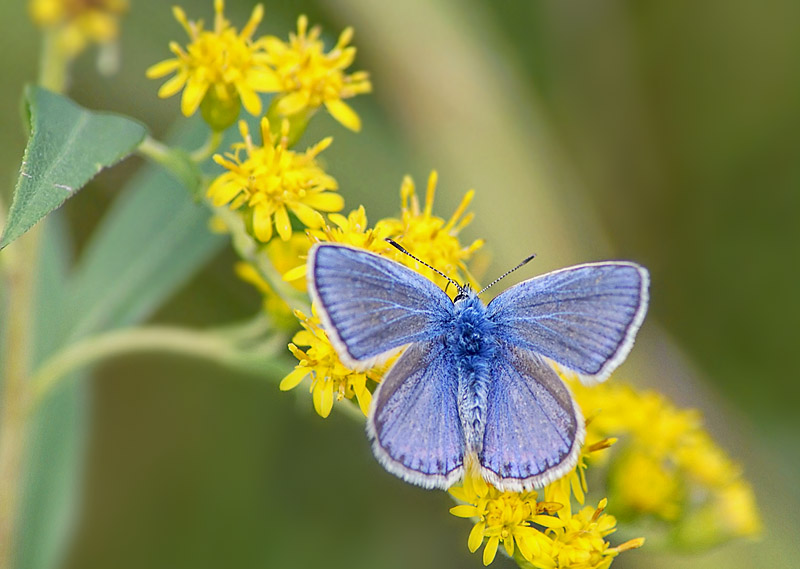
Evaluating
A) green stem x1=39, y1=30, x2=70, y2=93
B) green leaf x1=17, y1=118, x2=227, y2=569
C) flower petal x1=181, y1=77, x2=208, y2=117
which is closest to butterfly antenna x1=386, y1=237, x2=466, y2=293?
flower petal x1=181, y1=77, x2=208, y2=117

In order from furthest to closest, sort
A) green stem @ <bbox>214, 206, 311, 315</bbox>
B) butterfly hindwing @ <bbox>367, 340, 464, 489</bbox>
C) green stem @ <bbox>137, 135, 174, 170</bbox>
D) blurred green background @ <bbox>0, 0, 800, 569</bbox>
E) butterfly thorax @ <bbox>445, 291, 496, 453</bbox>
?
1. blurred green background @ <bbox>0, 0, 800, 569</bbox>
2. green stem @ <bbox>214, 206, 311, 315</bbox>
3. green stem @ <bbox>137, 135, 174, 170</bbox>
4. butterfly thorax @ <bbox>445, 291, 496, 453</bbox>
5. butterfly hindwing @ <bbox>367, 340, 464, 489</bbox>

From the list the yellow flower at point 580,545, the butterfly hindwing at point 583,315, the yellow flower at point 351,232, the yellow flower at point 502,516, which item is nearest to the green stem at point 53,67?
the yellow flower at point 351,232

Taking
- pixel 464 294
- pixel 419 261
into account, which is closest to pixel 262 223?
pixel 419 261

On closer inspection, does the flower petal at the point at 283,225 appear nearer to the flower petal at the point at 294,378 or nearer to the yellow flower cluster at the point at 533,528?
the flower petal at the point at 294,378

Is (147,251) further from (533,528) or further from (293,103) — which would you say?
(533,528)

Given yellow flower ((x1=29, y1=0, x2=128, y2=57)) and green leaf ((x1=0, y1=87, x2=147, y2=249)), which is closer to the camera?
green leaf ((x1=0, y1=87, x2=147, y2=249))

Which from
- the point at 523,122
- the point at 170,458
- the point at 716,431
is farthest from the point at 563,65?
the point at 170,458

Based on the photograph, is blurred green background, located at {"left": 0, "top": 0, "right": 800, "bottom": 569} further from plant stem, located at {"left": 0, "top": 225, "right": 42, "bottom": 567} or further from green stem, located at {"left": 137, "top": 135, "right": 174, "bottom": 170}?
green stem, located at {"left": 137, "top": 135, "right": 174, "bottom": 170}
